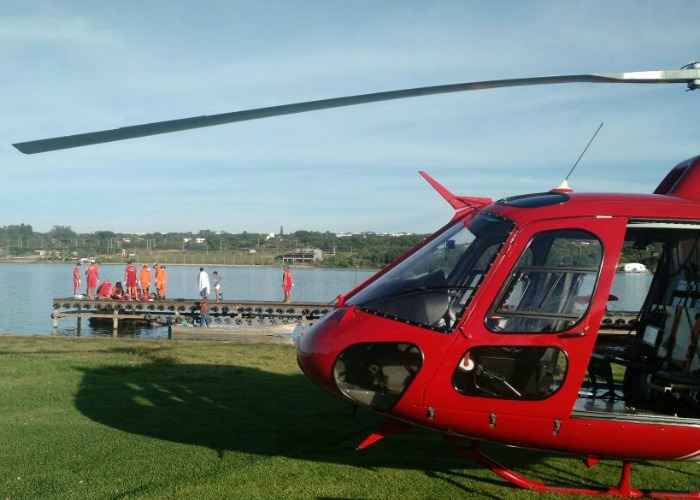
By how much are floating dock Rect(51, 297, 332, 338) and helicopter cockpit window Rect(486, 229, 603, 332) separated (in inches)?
910

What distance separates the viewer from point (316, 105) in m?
4.77

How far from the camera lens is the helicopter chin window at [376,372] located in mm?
5707

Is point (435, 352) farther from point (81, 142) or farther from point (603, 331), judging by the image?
point (603, 331)

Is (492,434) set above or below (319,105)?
below

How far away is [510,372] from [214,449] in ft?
10.8

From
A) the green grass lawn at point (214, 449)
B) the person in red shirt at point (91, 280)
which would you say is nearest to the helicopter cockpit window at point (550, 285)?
the green grass lawn at point (214, 449)

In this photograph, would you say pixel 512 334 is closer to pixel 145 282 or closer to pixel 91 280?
pixel 145 282

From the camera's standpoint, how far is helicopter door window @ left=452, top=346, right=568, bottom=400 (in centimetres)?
566

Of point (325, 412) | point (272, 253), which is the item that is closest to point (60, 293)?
point (272, 253)

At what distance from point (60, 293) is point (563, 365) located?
52.8 meters

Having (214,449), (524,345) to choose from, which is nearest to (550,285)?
(524,345)

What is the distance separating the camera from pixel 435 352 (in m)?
5.62

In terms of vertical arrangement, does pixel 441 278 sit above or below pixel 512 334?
above

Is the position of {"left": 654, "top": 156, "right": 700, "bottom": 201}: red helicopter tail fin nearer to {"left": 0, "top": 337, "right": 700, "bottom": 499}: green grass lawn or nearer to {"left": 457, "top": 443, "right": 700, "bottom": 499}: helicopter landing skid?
{"left": 457, "top": 443, "right": 700, "bottom": 499}: helicopter landing skid
